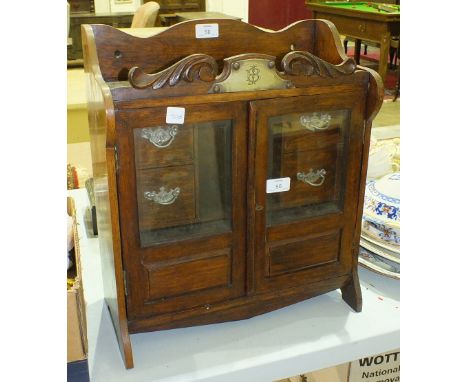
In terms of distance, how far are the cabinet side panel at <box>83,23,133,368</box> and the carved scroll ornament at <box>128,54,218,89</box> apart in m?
0.06

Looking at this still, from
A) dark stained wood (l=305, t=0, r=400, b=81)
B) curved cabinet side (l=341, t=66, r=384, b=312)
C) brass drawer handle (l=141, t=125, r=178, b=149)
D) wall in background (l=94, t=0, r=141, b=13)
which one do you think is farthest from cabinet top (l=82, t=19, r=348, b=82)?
wall in background (l=94, t=0, r=141, b=13)

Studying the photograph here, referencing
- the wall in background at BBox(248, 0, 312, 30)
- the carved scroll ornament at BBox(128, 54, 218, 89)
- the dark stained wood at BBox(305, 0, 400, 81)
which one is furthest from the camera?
the wall in background at BBox(248, 0, 312, 30)

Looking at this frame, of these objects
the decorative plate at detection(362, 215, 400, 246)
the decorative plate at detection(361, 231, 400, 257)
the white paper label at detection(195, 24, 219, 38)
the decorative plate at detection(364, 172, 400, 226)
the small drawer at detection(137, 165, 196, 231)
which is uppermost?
the white paper label at detection(195, 24, 219, 38)

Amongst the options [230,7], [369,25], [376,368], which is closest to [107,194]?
[376,368]

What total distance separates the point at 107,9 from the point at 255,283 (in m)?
6.70

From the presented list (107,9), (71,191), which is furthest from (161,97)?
(107,9)

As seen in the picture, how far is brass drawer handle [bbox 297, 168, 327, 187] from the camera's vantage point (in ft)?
3.52

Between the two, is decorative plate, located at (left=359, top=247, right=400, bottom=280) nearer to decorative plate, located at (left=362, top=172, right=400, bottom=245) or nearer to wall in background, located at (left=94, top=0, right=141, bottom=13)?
decorative plate, located at (left=362, top=172, right=400, bottom=245)

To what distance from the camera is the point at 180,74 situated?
2.87 ft

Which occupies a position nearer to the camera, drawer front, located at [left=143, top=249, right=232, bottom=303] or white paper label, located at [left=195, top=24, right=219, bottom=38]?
drawer front, located at [left=143, top=249, right=232, bottom=303]

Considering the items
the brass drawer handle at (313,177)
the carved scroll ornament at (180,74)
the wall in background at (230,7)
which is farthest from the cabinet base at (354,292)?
the wall in background at (230,7)

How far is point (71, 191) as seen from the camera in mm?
1702

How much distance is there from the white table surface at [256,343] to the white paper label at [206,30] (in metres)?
0.63

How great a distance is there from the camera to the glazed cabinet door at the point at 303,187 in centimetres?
99
